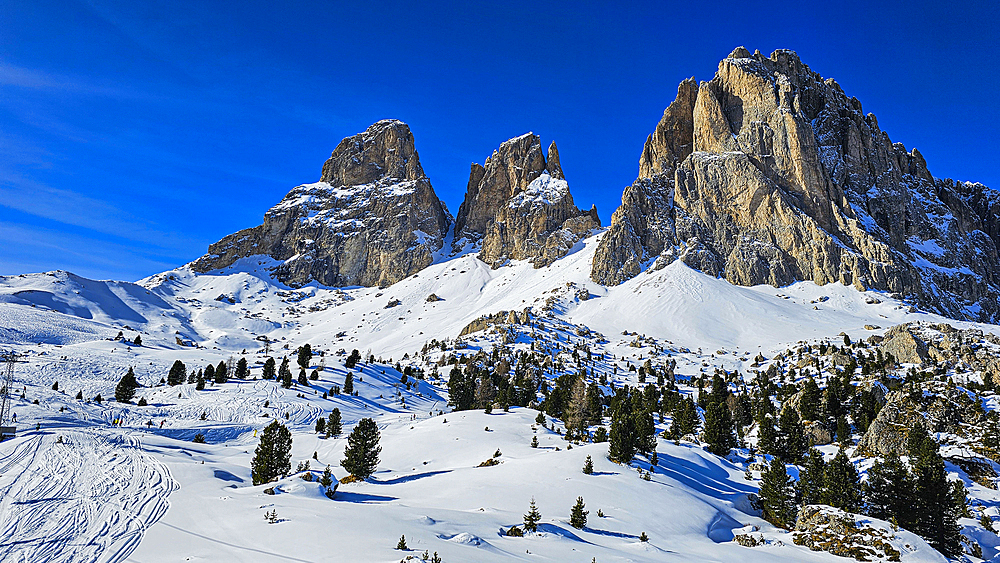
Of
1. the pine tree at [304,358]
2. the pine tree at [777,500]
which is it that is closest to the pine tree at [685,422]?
the pine tree at [777,500]

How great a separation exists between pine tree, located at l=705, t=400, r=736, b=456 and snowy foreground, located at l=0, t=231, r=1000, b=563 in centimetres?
137

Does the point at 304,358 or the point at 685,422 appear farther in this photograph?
the point at 304,358

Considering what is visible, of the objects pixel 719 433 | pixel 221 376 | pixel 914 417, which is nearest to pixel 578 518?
pixel 719 433

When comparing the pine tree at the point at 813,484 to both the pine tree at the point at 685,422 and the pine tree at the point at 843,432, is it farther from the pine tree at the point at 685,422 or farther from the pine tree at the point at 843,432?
the pine tree at the point at 685,422

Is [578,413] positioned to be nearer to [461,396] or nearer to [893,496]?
[461,396]

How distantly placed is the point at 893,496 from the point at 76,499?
125 feet

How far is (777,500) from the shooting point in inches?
1007

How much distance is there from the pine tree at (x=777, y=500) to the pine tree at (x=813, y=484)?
3.76 feet

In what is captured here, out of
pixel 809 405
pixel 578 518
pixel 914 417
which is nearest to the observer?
pixel 578 518

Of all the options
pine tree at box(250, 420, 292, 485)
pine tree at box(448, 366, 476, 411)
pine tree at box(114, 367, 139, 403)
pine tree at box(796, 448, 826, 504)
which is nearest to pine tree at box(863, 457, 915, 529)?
pine tree at box(796, 448, 826, 504)

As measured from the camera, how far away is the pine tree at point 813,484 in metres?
27.1

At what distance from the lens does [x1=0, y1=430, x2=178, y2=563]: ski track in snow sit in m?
15.0

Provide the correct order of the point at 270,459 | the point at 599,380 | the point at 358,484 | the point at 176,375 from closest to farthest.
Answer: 1. the point at 270,459
2. the point at 358,484
3. the point at 176,375
4. the point at 599,380

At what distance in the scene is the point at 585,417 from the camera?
48.0 meters
